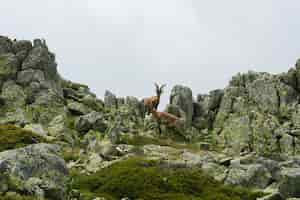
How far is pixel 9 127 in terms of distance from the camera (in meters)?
39.4

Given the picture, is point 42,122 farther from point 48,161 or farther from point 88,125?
point 48,161

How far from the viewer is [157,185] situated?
25547 mm

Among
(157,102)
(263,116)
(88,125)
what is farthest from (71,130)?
(263,116)

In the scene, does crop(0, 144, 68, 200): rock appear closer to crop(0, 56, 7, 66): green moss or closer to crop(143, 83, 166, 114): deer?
crop(143, 83, 166, 114): deer

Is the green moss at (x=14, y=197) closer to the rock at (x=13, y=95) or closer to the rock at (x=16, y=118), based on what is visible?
the rock at (x=16, y=118)

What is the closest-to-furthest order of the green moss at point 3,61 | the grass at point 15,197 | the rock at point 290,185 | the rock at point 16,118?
1. the grass at point 15,197
2. the rock at point 290,185
3. the rock at point 16,118
4. the green moss at point 3,61

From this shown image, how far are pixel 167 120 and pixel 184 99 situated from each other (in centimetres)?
1577

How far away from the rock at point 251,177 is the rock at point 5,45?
1875 inches

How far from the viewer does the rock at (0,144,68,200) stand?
16797 mm

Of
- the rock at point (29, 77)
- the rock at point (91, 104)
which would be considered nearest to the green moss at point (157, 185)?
the rock at point (29, 77)

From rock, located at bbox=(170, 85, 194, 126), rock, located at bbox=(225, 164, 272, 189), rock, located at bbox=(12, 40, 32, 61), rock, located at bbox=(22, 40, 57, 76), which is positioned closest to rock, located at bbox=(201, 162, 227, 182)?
rock, located at bbox=(225, 164, 272, 189)

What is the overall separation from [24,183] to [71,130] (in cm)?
3864

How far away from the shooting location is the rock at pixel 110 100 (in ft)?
256

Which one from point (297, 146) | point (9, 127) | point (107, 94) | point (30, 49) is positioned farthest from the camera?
point (107, 94)
